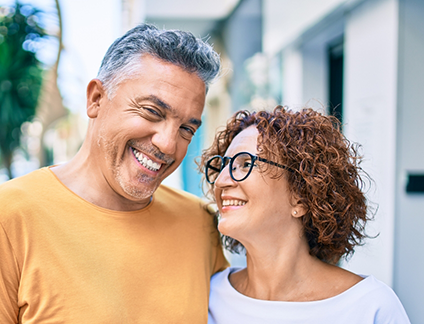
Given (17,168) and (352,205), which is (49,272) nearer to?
(352,205)

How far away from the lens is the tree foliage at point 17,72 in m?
6.71

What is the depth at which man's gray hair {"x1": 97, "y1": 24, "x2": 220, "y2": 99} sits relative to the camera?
1.68m

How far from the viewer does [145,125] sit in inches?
65.1

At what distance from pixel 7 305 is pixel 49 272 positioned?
0.54 ft

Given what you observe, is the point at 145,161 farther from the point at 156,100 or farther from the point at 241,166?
the point at 241,166

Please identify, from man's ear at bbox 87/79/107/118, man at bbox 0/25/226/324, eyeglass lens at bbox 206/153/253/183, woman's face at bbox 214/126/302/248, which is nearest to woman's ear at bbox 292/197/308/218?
woman's face at bbox 214/126/302/248

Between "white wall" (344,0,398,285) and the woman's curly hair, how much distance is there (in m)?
0.92

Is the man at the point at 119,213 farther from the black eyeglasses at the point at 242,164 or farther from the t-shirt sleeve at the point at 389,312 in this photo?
the t-shirt sleeve at the point at 389,312

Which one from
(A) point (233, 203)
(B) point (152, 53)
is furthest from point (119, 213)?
(B) point (152, 53)

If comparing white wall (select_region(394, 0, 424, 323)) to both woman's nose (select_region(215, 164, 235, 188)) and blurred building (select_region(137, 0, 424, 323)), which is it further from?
woman's nose (select_region(215, 164, 235, 188))

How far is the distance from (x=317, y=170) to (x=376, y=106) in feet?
5.34

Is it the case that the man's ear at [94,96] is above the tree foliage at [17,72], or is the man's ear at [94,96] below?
below

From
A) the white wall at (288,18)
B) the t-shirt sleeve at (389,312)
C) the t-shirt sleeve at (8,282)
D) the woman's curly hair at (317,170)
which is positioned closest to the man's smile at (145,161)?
the woman's curly hair at (317,170)

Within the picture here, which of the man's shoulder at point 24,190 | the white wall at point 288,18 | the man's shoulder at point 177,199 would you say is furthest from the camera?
the white wall at point 288,18
